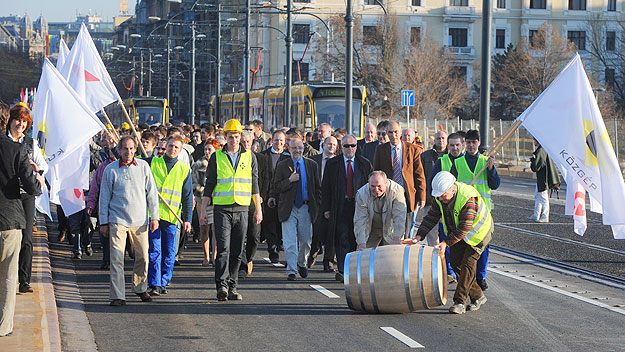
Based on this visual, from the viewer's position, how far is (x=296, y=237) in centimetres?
1370

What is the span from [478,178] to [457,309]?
2154 millimetres

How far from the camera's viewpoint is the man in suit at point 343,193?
13148 mm

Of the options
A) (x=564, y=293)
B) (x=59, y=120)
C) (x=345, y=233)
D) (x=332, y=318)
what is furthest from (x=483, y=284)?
(x=59, y=120)

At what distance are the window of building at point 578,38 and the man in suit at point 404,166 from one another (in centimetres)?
8187

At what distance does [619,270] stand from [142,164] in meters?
6.59

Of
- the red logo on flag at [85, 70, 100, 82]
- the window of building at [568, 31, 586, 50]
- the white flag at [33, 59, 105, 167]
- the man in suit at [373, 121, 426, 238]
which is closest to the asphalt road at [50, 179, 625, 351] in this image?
the man in suit at [373, 121, 426, 238]

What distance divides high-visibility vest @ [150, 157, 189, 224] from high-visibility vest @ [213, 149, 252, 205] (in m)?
0.56

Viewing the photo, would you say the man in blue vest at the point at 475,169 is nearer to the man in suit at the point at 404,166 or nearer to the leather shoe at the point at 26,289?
the man in suit at the point at 404,166

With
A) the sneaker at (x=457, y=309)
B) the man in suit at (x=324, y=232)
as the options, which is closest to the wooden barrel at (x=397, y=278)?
the sneaker at (x=457, y=309)

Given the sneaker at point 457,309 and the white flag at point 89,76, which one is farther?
the white flag at point 89,76

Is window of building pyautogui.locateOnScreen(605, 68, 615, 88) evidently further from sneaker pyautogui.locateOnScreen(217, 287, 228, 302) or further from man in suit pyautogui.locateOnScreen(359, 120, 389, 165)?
sneaker pyautogui.locateOnScreen(217, 287, 228, 302)

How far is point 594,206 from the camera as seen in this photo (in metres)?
12.0

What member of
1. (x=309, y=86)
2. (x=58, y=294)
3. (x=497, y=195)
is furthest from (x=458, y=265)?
(x=309, y=86)

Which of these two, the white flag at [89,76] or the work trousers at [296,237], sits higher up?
the white flag at [89,76]
